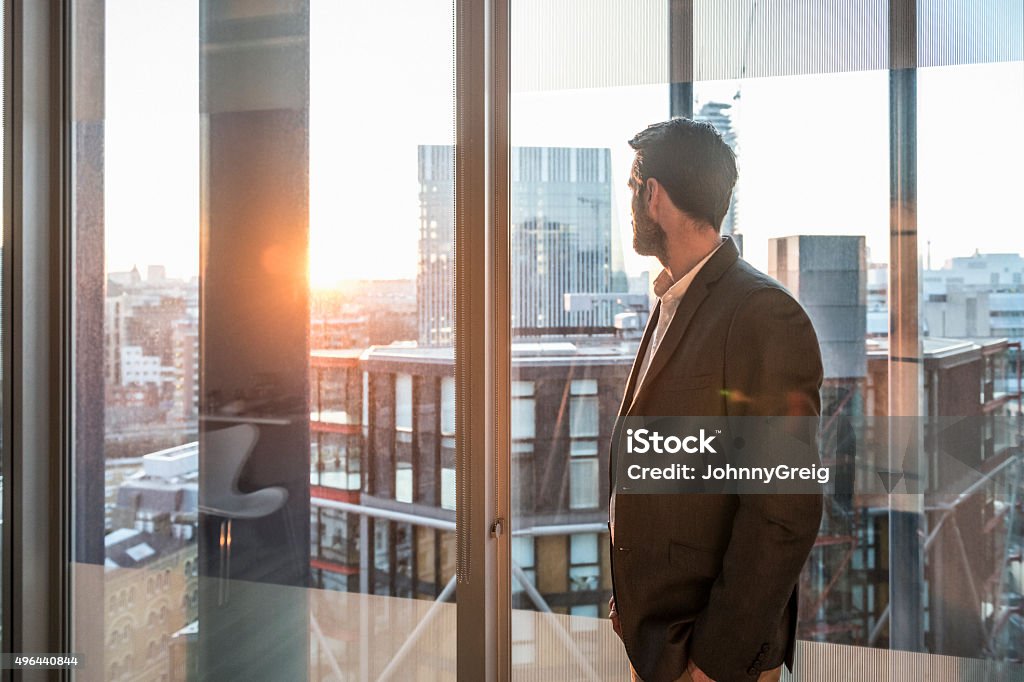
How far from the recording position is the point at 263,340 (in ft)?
6.79

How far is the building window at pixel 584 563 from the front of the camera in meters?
1.88

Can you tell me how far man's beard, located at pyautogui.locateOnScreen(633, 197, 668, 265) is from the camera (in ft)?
5.30

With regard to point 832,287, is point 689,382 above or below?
below

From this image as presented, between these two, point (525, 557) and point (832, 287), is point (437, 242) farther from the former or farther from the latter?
point (832, 287)

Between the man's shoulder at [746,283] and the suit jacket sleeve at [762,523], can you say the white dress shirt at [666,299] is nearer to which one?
the man's shoulder at [746,283]

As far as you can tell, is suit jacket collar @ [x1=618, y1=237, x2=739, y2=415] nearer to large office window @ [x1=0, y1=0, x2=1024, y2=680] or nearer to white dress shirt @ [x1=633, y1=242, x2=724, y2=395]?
white dress shirt @ [x1=633, y1=242, x2=724, y2=395]

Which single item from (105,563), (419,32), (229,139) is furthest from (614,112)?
(105,563)

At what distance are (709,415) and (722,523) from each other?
22 centimetres

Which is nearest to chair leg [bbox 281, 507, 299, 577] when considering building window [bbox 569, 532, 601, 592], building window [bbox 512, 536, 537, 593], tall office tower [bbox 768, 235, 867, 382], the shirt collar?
building window [bbox 512, 536, 537, 593]

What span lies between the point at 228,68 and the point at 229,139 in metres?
0.20

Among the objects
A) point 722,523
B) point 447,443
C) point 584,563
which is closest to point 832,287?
point 722,523

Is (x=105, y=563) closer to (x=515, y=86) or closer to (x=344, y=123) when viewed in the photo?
(x=344, y=123)

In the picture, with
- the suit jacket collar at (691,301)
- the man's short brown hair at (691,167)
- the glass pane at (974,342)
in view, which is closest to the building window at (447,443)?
the suit jacket collar at (691,301)

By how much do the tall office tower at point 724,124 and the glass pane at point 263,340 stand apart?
25.4 inches
